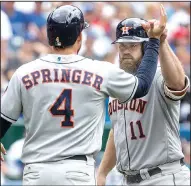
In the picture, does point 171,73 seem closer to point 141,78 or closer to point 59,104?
point 141,78

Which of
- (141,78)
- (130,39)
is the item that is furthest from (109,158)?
(141,78)

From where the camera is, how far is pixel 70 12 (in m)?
4.21

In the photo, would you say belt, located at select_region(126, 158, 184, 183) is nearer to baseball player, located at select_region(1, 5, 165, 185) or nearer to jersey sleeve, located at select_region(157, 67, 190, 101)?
jersey sleeve, located at select_region(157, 67, 190, 101)

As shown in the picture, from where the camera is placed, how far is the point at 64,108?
4.04 metres

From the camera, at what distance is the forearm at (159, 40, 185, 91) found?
4641 mm

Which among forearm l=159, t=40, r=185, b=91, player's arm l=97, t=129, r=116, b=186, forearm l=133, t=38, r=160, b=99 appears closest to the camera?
forearm l=133, t=38, r=160, b=99

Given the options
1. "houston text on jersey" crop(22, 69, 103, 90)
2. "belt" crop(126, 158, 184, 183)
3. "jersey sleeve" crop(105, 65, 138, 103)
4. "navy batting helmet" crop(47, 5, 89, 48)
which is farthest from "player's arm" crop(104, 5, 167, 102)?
"belt" crop(126, 158, 184, 183)

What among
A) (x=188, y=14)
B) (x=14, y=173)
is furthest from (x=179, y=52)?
(x=14, y=173)

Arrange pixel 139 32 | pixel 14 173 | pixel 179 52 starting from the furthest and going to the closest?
pixel 179 52 → pixel 14 173 → pixel 139 32

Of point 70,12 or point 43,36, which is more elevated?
point 70,12

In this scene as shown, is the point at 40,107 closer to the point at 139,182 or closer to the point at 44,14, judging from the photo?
the point at 139,182

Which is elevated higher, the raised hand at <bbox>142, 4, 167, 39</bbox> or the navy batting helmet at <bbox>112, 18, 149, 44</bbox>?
the raised hand at <bbox>142, 4, 167, 39</bbox>

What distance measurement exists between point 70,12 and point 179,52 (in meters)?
6.63

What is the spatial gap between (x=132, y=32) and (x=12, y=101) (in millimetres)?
1311
